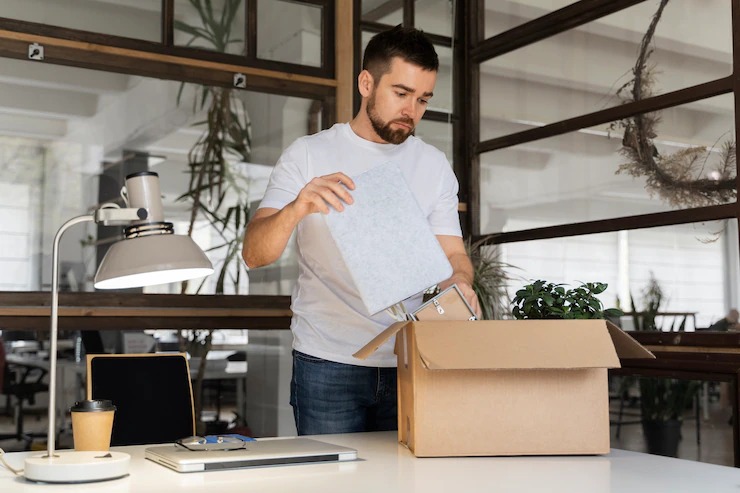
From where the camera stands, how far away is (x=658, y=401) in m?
3.52

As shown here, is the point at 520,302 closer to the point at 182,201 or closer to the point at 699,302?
the point at 699,302

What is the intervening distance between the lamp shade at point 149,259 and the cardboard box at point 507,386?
0.43 meters

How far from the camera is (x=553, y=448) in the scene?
1570 millimetres

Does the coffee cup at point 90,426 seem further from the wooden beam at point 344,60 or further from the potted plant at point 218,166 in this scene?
the wooden beam at point 344,60

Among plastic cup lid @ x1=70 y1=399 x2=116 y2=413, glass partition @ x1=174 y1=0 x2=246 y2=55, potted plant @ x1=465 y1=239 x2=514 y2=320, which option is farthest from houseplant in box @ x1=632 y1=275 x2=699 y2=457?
plastic cup lid @ x1=70 y1=399 x2=116 y2=413

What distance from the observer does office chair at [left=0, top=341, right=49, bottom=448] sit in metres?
3.60

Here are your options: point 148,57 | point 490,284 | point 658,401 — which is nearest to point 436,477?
point 658,401

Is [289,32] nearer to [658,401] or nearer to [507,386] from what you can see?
[658,401]

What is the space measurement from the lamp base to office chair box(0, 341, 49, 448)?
2.47m

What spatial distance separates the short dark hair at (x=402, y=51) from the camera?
83.6 inches

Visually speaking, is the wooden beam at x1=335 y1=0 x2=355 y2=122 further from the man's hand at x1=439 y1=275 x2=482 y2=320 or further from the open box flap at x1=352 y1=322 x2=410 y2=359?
the open box flap at x1=352 y1=322 x2=410 y2=359

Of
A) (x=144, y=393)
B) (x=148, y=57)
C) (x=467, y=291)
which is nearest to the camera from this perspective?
(x=467, y=291)

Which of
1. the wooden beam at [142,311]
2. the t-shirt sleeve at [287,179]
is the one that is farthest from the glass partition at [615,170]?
the t-shirt sleeve at [287,179]

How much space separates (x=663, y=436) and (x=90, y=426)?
106 inches
